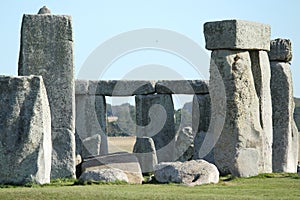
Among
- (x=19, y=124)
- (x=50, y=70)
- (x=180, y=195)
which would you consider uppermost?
(x=50, y=70)

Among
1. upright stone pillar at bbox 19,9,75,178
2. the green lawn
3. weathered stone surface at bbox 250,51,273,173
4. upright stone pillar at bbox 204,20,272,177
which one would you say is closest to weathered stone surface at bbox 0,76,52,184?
the green lawn

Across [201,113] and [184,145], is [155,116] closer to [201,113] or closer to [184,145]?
[184,145]

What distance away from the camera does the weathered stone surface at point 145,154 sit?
87.0 ft

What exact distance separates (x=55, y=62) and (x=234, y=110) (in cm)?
412

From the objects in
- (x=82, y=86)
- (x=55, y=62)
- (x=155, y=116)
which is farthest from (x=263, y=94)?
(x=82, y=86)

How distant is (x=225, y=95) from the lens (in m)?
21.8

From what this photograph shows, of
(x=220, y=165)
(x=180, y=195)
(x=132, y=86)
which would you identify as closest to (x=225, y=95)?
(x=220, y=165)

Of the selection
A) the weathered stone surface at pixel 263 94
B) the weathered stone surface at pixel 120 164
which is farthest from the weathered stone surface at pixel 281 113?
the weathered stone surface at pixel 120 164

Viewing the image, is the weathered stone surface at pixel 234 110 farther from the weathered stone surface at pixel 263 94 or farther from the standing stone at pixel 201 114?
the standing stone at pixel 201 114

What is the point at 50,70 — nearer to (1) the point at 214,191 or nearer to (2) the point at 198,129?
(1) the point at 214,191

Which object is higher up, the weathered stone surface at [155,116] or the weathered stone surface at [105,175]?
the weathered stone surface at [155,116]

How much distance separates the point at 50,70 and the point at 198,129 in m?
9.04

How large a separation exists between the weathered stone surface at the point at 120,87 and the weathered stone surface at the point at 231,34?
10.6 m

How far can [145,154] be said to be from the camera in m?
26.9
